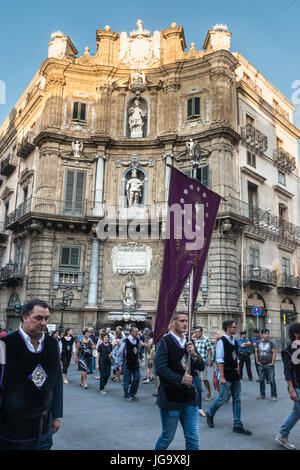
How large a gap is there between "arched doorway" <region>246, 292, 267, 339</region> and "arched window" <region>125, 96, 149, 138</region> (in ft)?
40.6

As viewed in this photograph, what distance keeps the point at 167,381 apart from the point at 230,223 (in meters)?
18.9

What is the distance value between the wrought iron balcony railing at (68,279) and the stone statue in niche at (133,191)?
207 inches

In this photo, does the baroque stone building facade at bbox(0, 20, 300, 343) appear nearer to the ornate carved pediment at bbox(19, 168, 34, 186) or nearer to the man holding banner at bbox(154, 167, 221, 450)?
the ornate carved pediment at bbox(19, 168, 34, 186)

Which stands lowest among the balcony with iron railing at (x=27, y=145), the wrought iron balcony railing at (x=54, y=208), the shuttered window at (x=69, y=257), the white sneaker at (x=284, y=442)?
the white sneaker at (x=284, y=442)

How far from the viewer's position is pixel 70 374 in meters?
15.8

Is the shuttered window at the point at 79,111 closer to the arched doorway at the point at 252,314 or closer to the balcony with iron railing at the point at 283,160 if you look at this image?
the balcony with iron railing at the point at 283,160

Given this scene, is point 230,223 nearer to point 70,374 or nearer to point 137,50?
point 70,374

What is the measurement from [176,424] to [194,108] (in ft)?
76.9

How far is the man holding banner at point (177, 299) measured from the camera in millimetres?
4805

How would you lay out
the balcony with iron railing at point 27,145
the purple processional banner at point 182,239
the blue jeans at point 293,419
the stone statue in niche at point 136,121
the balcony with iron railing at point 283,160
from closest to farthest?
1. the purple processional banner at point 182,239
2. the blue jeans at point 293,419
3. the stone statue in niche at point 136,121
4. the balcony with iron railing at point 27,145
5. the balcony with iron railing at point 283,160

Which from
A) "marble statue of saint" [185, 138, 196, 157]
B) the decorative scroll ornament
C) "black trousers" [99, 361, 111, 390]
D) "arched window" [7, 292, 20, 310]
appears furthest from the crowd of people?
the decorative scroll ornament

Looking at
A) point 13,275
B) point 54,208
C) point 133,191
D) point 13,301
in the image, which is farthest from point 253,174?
point 13,301

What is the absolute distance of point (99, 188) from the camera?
25.4 metres

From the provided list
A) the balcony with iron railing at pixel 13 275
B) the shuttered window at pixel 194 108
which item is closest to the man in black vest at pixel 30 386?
the balcony with iron railing at pixel 13 275
